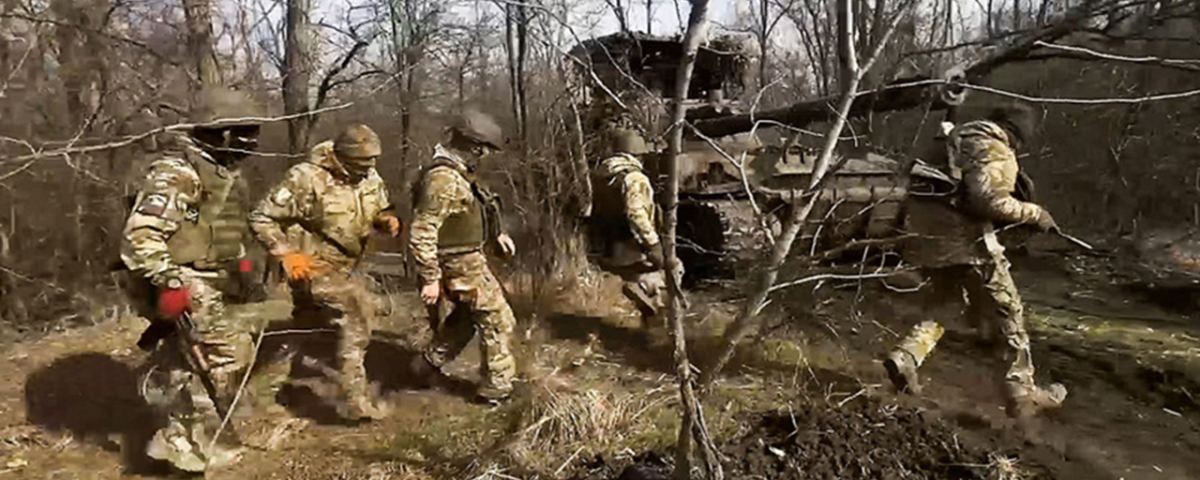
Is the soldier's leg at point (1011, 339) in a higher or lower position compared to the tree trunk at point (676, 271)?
lower

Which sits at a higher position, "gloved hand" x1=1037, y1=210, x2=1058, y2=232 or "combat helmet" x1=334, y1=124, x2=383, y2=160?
"combat helmet" x1=334, y1=124, x2=383, y2=160

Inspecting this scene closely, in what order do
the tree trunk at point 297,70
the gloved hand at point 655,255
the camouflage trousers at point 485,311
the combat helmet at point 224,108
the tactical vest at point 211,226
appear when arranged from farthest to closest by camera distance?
the tree trunk at point 297,70, the gloved hand at point 655,255, the camouflage trousers at point 485,311, the combat helmet at point 224,108, the tactical vest at point 211,226

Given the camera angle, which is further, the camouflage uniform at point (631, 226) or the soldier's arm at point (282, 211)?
the camouflage uniform at point (631, 226)

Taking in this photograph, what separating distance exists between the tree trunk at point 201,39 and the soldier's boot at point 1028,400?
256 inches

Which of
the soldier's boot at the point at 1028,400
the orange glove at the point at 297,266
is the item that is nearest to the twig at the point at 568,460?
the orange glove at the point at 297,266

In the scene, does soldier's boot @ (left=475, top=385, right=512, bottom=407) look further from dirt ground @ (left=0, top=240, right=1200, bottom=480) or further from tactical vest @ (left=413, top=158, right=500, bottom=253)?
tactical vest @ (left=413, top=158, right=500, bottom=253)

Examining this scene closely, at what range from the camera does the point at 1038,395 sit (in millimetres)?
4938

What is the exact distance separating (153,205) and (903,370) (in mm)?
4058

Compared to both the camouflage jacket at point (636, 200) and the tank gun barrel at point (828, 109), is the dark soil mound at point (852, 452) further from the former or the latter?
the camouflage jacket at point (636, 200)

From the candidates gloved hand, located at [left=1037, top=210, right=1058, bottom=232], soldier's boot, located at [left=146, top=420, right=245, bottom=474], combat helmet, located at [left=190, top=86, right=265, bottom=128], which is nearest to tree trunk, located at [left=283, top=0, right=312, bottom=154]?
combat helmet, located at [left=190, top=86, right=265, bottom=128]

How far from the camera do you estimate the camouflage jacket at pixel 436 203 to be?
194 inches

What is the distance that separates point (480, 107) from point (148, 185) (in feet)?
19.3

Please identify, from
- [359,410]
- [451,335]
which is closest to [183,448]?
[359,410]

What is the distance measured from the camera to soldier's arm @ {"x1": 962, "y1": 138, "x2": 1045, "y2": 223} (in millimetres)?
4840
